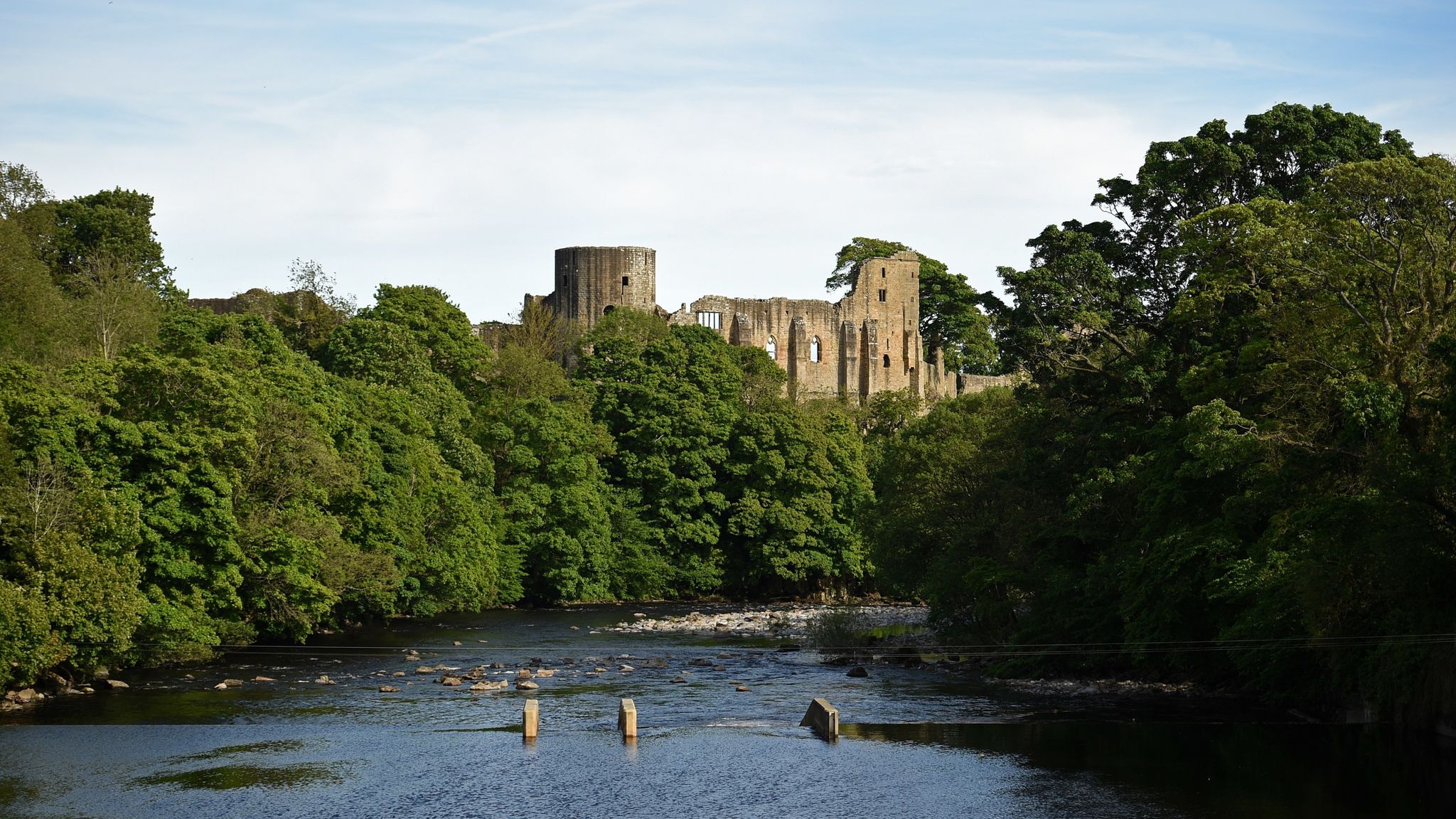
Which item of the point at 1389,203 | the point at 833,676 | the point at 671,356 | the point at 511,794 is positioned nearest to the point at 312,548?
the point at 833,676

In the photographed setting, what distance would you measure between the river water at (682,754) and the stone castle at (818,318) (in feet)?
179

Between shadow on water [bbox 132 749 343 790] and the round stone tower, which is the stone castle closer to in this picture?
the round stone tower

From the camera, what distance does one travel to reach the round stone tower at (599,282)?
305 feet

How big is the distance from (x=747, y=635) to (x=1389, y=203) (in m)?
26.8

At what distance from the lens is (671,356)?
72.9 m

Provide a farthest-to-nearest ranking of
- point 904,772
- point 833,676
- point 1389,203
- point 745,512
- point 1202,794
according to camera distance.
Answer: point 745,512 < point 833,676 < point 1389,203 < point 904,772 < point 1202,794

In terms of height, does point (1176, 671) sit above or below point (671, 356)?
below

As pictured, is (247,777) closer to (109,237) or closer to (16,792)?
(16,792)

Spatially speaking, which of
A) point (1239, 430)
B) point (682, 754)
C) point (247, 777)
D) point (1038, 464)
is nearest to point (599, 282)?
point (1038, 464)

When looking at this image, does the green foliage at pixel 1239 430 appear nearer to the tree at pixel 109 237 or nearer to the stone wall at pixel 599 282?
the tree at pixel 109 237

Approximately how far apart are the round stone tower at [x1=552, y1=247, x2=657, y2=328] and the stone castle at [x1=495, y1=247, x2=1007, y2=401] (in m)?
0.04

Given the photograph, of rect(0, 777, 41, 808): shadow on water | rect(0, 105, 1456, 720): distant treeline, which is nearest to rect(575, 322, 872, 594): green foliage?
rect(0, 105, 1456, 720): distant treeline

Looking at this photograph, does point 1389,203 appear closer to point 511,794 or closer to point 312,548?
point 511,794

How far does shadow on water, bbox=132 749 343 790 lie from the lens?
86.4 ft
